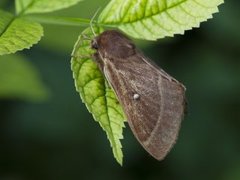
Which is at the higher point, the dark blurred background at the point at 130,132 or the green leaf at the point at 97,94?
the green leaf at the point at 97,94

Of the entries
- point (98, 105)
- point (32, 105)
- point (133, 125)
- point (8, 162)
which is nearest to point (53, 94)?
point (32, 105)

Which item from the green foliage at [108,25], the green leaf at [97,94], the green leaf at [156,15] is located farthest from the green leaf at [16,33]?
the green leaf at [156,15]

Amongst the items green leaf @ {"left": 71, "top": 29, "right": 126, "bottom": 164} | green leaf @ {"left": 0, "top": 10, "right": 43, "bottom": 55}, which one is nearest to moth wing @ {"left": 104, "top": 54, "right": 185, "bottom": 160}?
green leaf @ {"left": 71, "top": 29, "right": 126, "bottom": 164}

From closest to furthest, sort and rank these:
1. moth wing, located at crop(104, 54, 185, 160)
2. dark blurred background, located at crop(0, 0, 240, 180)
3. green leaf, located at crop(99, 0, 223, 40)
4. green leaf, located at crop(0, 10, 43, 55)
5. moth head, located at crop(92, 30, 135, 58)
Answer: green leaf, located at crop(0, 10, 43, 55)
green leaf, located at crop(99, 0, 223, 40)
moth wing, located at crop(104, 54, 185, 160)
moth head, located at crop(92, 30, 135, 58)
dark blurred background, located at crop(0, 0, 240, 180)

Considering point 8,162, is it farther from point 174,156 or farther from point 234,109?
point 234,109

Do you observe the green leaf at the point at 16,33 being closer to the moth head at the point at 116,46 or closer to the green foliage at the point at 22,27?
the green foliage at the point at 22,27

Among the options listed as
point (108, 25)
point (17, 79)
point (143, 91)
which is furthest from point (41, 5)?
point (17, 79)

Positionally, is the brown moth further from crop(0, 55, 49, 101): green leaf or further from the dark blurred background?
the dark blurred background
